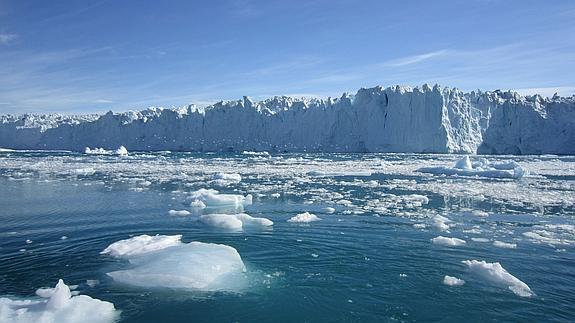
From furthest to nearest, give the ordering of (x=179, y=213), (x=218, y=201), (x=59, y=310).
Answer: (x=218, y=201), (x=179, y=213), (x=59, y=310)

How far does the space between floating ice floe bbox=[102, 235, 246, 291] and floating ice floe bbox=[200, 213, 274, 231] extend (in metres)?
2.07

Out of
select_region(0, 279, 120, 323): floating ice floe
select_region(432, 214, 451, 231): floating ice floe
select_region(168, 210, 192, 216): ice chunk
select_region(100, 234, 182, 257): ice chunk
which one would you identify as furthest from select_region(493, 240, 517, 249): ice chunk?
select_region(168, 210, 192, 216): ice chunk

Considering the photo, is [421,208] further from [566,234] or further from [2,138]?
[2,138]

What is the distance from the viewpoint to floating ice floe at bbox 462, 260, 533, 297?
559cm

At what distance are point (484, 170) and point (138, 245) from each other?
19.0m

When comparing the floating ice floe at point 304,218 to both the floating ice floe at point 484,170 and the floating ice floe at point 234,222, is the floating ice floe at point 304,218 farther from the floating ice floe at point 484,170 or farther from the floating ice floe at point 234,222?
the floating ice floe at point 484,170

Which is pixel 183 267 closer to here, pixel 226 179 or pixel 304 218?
pixel 304 218

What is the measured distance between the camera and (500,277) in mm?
5855

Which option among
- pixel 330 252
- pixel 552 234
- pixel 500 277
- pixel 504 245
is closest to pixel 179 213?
pixel 330 252

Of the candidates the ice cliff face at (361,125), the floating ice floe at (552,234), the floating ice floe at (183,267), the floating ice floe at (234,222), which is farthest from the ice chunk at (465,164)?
the ice cliff face at (361,125)

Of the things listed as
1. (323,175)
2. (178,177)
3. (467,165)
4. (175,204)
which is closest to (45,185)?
(178,177)

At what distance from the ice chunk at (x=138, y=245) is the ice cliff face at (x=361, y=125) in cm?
3809

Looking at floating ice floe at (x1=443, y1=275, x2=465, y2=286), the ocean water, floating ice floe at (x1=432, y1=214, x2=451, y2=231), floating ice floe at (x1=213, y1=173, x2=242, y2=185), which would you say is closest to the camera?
the ocean water

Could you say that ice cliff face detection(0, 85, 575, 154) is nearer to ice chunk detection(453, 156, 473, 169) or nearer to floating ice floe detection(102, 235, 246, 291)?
ice chunk detection(453, 156, 473, 169)
